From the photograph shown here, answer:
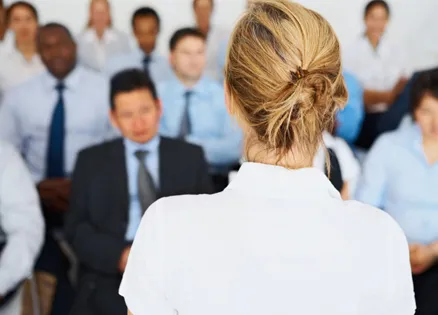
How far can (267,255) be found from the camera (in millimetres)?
773

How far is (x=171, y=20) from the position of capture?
331 cm

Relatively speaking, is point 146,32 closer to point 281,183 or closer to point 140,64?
point 140,64

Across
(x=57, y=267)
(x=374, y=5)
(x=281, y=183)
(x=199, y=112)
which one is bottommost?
(x=57, y=267)

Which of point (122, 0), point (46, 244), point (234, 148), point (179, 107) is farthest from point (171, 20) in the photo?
point (46, 244)

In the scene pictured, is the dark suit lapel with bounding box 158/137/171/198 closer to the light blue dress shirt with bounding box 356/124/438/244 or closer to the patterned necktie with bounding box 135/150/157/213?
the patterned necktie with bounding box 135/150/157/213

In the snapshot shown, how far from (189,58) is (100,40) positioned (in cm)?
53

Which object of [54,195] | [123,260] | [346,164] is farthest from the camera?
[54,195]

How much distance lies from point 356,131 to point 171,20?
1217 millimetres

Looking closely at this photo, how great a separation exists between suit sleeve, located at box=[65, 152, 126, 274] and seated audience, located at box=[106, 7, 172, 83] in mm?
1203

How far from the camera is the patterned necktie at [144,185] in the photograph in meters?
2.24

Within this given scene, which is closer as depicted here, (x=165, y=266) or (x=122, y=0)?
(x=165, y=266)

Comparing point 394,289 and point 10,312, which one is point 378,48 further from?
point 394,289

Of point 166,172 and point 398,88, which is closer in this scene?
point 166,172

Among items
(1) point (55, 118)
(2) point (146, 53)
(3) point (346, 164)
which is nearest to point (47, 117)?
(1) point (55, 118)
